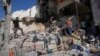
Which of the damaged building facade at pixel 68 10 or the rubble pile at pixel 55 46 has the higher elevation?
the damaged building facade at pixel 68 10

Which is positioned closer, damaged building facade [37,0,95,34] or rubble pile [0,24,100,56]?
rubble pile [0,24,100,56]

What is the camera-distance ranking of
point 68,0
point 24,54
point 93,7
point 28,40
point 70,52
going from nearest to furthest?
point 70,52
point 24,54
point 28,40
point 93,7
point 68,0

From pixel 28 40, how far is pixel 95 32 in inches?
162

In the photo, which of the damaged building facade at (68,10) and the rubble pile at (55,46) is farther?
the damaged building facade at (68,10)

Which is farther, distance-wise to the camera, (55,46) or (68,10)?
(68,10)

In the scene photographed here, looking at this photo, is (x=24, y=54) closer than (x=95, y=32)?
Yes

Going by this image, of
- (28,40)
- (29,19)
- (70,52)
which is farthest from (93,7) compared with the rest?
(29,19)

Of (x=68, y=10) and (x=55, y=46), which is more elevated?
(x=68, y=10)

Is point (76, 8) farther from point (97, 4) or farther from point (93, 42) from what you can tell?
point (93, 42)

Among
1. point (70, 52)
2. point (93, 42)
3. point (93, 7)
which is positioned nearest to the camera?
point (70, 52)

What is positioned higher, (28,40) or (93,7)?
(93,7)

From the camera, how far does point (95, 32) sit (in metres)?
16.5

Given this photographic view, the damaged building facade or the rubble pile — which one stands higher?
the damaged building facade

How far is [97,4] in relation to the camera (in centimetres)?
1673
